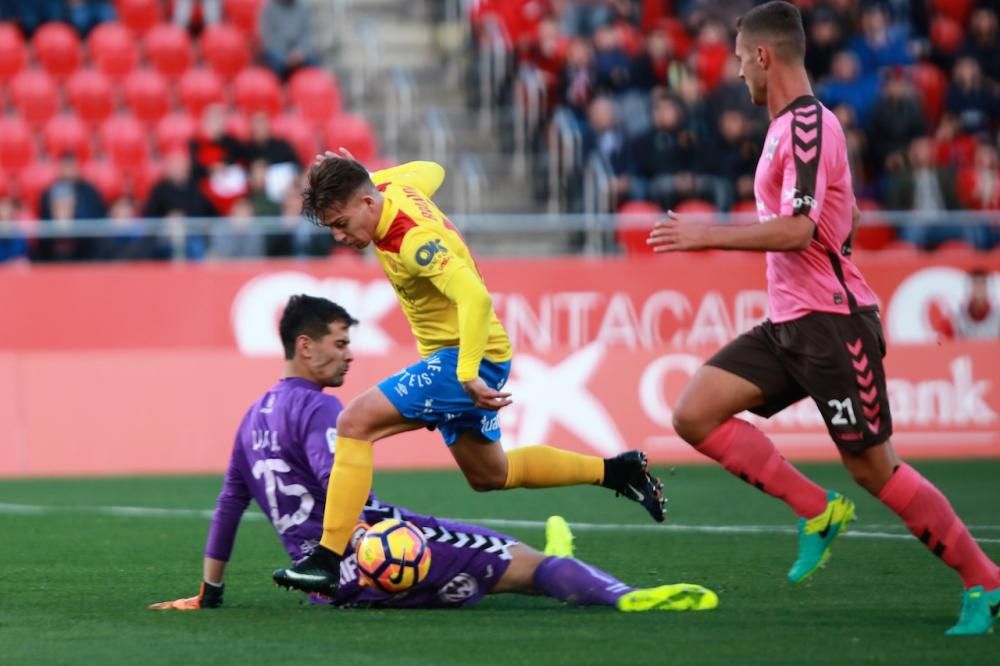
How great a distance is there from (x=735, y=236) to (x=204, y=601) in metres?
2.64

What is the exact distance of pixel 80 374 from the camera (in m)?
15.6

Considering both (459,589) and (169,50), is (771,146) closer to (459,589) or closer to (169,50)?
(459,589)

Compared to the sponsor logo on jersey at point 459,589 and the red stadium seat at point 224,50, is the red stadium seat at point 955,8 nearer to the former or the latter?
the red stadium seat at point 224,50

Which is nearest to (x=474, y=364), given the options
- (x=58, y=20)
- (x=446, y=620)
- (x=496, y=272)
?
(x=446, y=620)

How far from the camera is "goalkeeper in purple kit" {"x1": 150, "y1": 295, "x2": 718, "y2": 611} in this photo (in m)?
7.37

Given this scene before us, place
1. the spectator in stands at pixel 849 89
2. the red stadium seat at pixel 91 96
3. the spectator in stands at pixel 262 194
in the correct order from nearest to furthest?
the spectator in stands at pixel 262 194
the red stadium seat at pixel 91 96
the spectator in stands at pixel 849 89

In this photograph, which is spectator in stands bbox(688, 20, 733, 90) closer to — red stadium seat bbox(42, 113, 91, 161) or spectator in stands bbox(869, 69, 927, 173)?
spectator in stands bbox(869, 69, 927, 173)

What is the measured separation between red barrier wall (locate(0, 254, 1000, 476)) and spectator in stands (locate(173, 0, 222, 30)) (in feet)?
15.0

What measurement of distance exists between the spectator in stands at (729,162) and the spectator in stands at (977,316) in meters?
2.62

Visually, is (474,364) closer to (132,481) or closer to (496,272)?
(132,481)

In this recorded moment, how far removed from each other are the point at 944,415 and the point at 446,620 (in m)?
10.1

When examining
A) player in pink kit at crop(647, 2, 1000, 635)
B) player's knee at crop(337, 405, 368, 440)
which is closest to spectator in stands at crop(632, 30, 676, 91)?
player in pink kit at crop(647, 2, 1000, 635)

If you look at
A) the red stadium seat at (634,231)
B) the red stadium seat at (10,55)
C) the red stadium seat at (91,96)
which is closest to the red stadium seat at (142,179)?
the red stadium seat at (91,96)

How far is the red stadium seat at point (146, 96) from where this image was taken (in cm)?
1989
